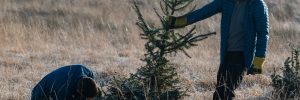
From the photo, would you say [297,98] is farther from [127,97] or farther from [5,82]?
[5,82]

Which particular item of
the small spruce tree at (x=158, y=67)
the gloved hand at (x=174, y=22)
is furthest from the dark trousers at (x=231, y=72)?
the gloved hand at (x=174, y=22)

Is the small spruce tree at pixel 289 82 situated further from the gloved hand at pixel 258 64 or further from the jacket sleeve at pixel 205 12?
the jacket sleeve at pixel 205 12

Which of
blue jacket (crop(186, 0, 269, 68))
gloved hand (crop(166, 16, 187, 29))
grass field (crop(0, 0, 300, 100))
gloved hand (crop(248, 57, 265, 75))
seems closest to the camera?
gloved hand (crop(248, 57, 265, 75))

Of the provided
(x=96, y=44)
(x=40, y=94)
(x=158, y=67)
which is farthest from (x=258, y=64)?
(x=96, y=44)

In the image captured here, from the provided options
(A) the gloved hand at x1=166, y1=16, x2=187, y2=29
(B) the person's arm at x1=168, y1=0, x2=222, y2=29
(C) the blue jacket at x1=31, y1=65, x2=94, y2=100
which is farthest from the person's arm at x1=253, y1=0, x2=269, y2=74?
(C) the blue jacket at x1=31, y1=65, x2=94, y2=100

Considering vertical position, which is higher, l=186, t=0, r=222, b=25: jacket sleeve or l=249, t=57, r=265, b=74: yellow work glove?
l=186, t=0, r=222, b=25: jacket sleeve

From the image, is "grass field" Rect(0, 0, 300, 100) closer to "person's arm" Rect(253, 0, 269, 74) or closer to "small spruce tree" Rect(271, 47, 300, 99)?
"small spruce tree" Rect(271, 47, 300, 99)

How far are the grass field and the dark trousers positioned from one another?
2.61 ft

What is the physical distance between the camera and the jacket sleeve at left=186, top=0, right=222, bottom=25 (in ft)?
20.5

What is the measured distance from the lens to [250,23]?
6.03m

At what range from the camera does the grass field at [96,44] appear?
29.3 ft

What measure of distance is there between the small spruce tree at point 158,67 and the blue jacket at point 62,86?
365mm

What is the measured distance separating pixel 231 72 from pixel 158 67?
0.71 meters

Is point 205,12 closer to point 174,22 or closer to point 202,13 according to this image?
point 202,13
